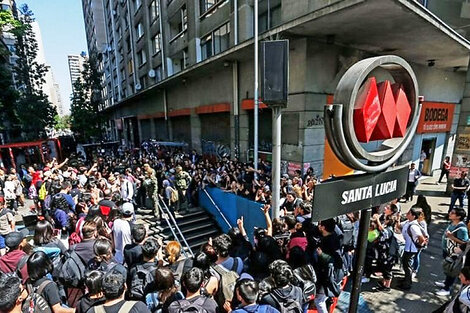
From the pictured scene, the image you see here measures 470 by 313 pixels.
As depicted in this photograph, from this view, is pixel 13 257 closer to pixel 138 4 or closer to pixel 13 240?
pixel 13 240

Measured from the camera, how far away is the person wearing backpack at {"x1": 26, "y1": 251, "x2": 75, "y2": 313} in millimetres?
2531

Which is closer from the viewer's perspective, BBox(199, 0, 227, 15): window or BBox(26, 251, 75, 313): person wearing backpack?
BBox(26, 251, 75, 313): person wearing backpack

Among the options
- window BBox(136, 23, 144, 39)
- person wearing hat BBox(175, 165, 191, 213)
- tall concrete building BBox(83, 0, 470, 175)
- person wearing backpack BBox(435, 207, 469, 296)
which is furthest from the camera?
window BBox(136, 23, 144, 39)

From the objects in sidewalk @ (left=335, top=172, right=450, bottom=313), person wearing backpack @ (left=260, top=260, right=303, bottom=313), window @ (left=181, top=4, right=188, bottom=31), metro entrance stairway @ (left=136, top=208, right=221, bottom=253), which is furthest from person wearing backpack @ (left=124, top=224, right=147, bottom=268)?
window @ (left=181, top=4, right=188, bottom=31)

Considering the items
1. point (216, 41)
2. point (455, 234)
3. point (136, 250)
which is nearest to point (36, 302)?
point (136, 250)

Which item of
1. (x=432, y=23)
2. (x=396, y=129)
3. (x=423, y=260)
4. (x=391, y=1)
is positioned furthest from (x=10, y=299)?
(x=432, y=23)

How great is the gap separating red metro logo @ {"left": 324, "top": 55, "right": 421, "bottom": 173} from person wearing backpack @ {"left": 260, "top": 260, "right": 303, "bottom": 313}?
4.84 feet

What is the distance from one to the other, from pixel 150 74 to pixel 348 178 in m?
22.6

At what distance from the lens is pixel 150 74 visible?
844 inches

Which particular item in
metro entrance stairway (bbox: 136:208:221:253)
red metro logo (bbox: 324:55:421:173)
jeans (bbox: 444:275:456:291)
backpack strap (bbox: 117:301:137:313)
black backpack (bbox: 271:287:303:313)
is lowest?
metro entrance stairway (bbox: 136:208:221:253)

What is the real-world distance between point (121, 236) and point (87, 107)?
3391cm

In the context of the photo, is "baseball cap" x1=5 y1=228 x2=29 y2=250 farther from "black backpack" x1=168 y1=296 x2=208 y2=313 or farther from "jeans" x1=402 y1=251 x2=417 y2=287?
"jeans" x1=402 y1=251 x2=417 y2=287

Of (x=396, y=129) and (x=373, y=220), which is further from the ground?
(x=396, y=129)

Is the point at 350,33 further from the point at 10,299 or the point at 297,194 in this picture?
the point at 10,299
